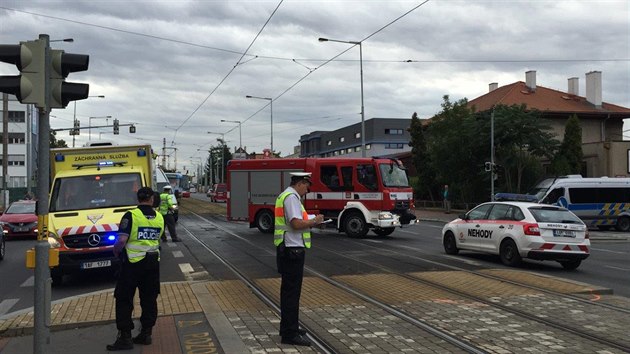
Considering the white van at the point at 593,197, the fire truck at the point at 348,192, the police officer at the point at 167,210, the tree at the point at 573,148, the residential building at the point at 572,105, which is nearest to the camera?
the police officer at the point at 167,210

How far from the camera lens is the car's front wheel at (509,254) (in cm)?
1339

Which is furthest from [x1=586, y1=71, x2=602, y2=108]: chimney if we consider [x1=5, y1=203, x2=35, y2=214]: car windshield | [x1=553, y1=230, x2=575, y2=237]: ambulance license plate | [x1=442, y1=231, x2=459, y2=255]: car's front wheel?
[x1=5, y1=203, x2=35, y2=214]: car windshield

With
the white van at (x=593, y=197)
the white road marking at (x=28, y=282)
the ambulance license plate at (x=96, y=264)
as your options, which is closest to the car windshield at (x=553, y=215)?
the ambulance license plate at (x=96, y=264)

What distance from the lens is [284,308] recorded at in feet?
20.8

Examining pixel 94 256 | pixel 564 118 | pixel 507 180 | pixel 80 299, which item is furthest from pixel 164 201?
pixel 564 118

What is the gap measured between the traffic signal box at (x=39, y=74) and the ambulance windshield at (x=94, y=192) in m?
6.23

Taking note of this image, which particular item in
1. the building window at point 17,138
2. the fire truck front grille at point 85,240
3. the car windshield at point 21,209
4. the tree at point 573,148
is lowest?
the fire truck front grille at point 85,240

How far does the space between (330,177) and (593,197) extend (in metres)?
14.1

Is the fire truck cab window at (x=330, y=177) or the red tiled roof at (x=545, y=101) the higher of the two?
the red tiled roof at (x=545, y=101)

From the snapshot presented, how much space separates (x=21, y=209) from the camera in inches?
888

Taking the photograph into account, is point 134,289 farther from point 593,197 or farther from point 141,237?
point 593,197

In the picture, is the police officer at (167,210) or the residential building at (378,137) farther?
the residential building at (378,137)

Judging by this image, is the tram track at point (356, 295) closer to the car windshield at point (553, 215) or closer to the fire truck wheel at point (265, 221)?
the car windshield at point (553, 215)

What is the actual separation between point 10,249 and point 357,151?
68207mm
